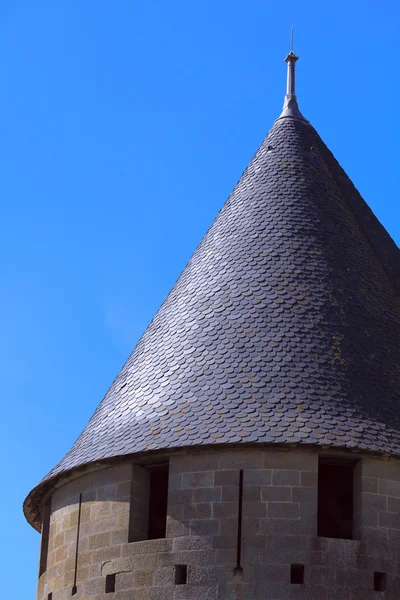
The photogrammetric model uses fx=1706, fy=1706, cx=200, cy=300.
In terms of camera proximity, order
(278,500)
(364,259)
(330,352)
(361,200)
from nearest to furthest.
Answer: (278,500)
(330,352)
(364,259)
(361,200)

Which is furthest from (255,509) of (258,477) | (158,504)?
(158,504)

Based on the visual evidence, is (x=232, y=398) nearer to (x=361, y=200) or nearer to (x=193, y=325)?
(x=193, y=325)

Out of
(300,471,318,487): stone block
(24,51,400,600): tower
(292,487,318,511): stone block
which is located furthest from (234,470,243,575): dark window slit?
(300,471,318,487): stone block

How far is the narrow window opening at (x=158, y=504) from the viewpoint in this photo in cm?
2534

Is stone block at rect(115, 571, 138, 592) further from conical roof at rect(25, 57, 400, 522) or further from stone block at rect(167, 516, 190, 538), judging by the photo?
conical roof at rect(25, 57, 400, 522)

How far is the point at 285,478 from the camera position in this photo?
23.7 meters

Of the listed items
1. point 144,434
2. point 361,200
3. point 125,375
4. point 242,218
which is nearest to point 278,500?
point 144,434

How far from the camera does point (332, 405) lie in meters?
24.4

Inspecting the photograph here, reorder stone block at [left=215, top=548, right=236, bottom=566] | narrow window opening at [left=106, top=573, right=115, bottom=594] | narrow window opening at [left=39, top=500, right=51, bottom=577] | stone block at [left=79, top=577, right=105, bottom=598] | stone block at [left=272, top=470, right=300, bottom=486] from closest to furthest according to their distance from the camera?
stone block at [left=215, top=548, right=236, bottom=566] → stone block at [left=272, top=470, right=300, bottom=486] → narrow window opening at [left=106, top=573, right=115, bottom=594] → stone block at [left=79, top=577, right=105, bottom=598] → narrow window opening at [left=39, top=500, right=51, bottom=577]

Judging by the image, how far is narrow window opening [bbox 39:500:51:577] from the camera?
86.4 ft

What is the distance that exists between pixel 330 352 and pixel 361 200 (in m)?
6.65

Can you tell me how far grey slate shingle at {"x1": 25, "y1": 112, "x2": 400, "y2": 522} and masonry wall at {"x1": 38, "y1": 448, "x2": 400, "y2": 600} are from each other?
42 cm

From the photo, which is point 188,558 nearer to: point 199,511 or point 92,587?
point 199,511

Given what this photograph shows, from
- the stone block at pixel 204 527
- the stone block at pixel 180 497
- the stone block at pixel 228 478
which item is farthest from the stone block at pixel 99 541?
the stone block at pixel 228 478
